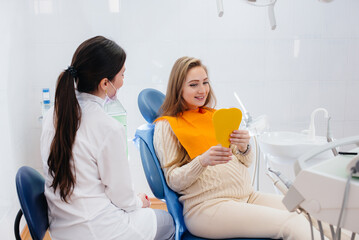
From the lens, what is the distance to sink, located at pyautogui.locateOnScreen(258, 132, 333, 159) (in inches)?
72.9

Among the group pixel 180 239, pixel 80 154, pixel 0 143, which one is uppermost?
pixel 80 154

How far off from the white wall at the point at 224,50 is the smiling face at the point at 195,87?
3.07 ft

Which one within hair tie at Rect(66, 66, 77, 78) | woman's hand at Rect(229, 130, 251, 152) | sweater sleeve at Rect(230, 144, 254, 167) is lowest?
sweater sleeve at Rect(230, 144, 254, 167)

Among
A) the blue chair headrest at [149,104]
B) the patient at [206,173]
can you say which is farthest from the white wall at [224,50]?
the patient at [206,173]

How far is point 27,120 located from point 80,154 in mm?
1471

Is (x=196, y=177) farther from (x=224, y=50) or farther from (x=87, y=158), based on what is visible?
(x=224, y=50)

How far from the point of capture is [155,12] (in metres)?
2.43

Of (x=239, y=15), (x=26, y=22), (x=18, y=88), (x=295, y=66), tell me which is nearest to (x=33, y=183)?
(x=18, y=88)

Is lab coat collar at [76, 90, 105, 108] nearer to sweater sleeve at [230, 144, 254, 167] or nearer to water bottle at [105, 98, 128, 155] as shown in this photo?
sweater sleeve at [230, 144, 254, 167]

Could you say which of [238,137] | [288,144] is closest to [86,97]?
[238,137]

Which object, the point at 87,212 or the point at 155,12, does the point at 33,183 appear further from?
the point at 155,12

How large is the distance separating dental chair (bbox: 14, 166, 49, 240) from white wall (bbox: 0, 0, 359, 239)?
4.15 ft

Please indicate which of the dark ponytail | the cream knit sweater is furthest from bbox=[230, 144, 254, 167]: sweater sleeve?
the dark ponytail

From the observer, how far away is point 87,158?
111 cm
